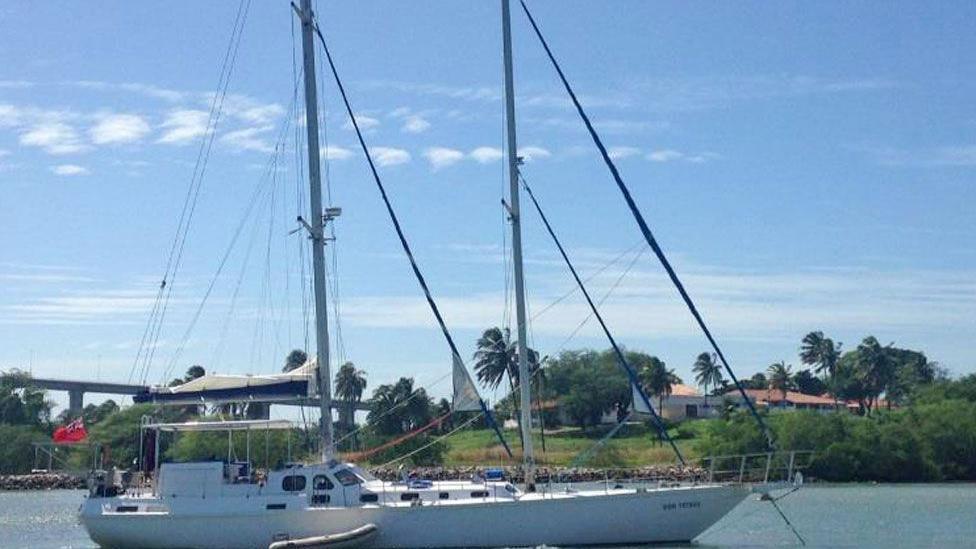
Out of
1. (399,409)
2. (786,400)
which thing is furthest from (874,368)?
(399,409)

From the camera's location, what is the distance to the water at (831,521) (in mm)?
42744

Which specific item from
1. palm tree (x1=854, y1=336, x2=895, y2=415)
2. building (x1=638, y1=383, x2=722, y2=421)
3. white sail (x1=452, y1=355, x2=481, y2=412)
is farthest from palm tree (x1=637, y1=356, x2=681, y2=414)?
white sail (x1=452, y1=355, x2=481, y2=412)

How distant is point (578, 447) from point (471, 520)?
66463mm

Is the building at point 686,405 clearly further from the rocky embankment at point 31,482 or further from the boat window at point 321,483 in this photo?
the boat window at point 321,483

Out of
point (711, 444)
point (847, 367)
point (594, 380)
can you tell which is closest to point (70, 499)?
point (711, 444)

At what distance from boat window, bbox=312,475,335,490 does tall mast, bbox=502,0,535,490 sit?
5.79 meters

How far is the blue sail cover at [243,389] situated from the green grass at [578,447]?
139ft

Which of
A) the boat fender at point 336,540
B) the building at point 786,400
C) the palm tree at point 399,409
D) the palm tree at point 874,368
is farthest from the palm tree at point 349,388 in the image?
the palm tree at point 874,368

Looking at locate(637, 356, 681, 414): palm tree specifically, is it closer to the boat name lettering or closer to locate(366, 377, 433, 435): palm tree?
locate(366, 377, 433, 435): palm tree

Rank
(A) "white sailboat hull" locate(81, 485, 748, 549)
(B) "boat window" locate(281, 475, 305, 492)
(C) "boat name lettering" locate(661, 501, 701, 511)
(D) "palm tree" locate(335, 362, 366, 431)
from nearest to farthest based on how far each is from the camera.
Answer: (A) "white sailboat hull" locate(81, 485, 748, 549) < (C) "boat name lettering" locate(661, 501, 701, 511) < (B) "boat window" locate(281, 475, 305, 492) < (D) "palm tree" locate(335, 362, 366, 431)

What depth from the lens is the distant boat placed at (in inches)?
1433

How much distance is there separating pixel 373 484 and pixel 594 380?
86175 millimetres

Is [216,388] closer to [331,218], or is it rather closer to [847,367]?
[331,218]

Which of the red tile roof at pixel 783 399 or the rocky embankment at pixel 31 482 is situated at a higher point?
the red tile roof at pixel 783 399
